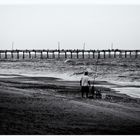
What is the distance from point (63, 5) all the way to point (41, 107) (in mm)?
3053

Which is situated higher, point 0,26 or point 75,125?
point 0,26

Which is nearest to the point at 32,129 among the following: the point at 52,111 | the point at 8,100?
the point at 52,111

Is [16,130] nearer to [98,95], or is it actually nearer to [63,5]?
[63,5]

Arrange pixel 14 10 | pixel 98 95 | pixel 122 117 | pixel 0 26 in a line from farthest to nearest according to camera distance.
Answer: pixel 98 95 < pixel 0 26 < pixel 14 10 < pixel 122 117

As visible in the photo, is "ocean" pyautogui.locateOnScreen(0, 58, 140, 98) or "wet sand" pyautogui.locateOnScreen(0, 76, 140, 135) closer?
"wet sand" pyautogui.locateOnScreen(0, 76, 140, 135)

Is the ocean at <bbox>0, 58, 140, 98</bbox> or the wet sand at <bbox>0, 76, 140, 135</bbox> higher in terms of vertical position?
the wet sand at <bbox>0, 76, 140, 135</bbox>

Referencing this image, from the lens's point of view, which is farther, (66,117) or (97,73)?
(97,73)

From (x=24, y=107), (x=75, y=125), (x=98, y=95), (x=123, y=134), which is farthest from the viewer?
(x=98, y=95)

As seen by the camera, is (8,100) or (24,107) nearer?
(24,107)

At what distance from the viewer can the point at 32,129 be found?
21.4ft

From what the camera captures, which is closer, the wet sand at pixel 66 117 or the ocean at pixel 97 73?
the wet sand at pixel 66 117

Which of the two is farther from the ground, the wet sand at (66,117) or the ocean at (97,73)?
the wet sand at (66,117)

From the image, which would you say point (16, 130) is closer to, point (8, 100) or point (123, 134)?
point (123, 134)

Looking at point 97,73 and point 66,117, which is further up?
point 66,117
